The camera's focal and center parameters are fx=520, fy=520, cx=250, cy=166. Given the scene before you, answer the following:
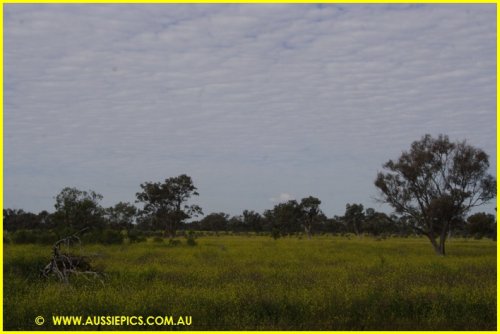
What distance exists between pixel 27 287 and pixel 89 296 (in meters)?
3.62

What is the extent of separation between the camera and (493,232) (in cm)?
7294

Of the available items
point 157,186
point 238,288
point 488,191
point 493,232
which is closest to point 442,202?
point 488,191

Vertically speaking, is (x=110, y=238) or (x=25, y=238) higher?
(x=25, y=238)

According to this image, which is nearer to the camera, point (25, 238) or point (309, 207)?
point (25, 238)

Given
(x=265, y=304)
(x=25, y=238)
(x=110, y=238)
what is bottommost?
(x=265, y=304)

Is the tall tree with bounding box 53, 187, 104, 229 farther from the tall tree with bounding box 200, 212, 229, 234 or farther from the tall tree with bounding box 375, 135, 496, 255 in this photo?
the tall tree with bounding box 200, 212, 229, 234

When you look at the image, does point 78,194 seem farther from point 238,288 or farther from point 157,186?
point 238,288

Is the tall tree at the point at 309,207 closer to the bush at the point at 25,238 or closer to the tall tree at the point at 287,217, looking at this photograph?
the tall tree at the point at 287,217

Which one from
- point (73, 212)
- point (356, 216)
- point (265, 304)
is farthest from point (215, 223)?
point (265, 304)

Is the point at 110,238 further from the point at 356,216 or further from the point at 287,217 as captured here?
the point at 356,216

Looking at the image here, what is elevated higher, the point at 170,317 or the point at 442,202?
the point at 442,202

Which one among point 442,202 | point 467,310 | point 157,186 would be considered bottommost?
point 467,310

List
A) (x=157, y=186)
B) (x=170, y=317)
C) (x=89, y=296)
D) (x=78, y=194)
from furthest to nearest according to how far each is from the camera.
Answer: (x=157, y=186), (x=78, y=194), (x=89, y=296), (x=170, y=317)

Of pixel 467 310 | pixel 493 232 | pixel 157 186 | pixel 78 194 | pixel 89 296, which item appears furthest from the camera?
pixel 157 186
